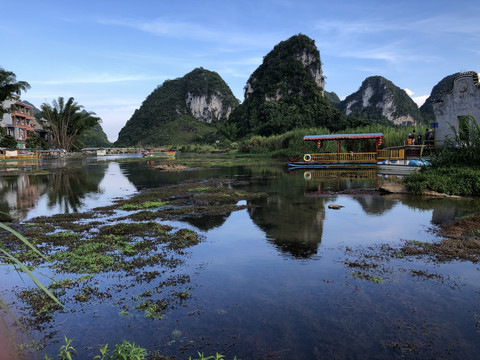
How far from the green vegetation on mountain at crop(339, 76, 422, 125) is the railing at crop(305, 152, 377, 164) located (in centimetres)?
9346

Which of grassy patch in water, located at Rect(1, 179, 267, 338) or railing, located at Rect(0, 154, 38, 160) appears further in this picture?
railing, located at Rect(0, 154, 38, 160)

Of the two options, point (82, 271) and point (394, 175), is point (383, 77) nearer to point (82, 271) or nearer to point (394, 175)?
point (394, 175)

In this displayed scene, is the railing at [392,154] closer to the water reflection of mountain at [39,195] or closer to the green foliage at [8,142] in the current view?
the water reflection of mountain at [39,195]

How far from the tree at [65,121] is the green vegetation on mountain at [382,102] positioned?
313ft

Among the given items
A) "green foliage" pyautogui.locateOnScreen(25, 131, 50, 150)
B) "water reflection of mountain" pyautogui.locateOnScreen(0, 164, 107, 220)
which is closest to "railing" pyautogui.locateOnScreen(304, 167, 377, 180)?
"water reflection of mountain" pyautogui.locateOnScreen(0, 164, 107, 220)

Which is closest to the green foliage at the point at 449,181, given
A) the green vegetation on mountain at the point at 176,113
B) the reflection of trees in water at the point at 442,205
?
the reflection of trees in water at the point at 442,205

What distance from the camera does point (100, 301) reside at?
551cm

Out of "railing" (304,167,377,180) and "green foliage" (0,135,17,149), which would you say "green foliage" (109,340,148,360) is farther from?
"green foliage" (0,135,17,149)

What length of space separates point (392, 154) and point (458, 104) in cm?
719

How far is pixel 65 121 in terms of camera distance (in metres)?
67.5

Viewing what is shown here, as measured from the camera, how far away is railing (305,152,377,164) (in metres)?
30.9

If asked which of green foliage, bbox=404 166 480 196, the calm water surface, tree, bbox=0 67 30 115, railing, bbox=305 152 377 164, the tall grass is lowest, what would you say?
the calm water surface

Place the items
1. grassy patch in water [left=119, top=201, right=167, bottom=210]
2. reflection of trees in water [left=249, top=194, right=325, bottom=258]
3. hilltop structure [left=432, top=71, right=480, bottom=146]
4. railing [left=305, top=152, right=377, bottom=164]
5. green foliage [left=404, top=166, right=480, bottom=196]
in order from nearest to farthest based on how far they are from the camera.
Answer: reflection of trees in water [left=249, top=194, right=325, bottom=258], grassy patch in water [left=119, top=201, right=167, bottom=210], green foliage [left=404, top=166, right=480, bottom=196], hilltop structure [left=432, top=71, right=480, bottom=146], railing [left=305, top=152, right=377, bottom=164]

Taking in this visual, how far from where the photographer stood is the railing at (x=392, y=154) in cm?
2669
